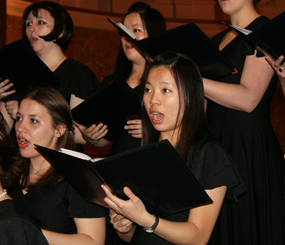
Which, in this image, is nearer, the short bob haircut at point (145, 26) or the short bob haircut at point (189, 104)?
the short bob haircut at point (189, 104)

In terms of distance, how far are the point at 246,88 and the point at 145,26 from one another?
101 cm

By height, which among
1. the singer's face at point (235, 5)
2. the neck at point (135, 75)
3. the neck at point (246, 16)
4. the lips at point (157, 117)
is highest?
the singer's face at point (235, 5)

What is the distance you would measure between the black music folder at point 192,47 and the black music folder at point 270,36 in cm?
16

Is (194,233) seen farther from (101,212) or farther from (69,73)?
(69,73)

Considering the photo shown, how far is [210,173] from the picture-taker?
1.90 metres

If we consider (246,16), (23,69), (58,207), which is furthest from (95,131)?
(246,16)

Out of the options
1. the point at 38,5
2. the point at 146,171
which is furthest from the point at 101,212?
the point at 38,5

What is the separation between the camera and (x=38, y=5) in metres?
3.30

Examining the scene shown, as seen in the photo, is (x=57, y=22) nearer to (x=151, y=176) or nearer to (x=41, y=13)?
(x=41, y=13)

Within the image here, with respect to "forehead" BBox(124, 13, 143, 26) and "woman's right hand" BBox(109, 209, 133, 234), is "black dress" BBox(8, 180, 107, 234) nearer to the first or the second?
"woman's right hand" BBox(109, 209, 133, 234)

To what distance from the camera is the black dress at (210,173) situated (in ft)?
6.16

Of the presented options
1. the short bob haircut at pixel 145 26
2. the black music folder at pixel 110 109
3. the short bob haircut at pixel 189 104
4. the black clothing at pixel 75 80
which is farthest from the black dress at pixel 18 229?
the short bob haircut at pixel 145 26

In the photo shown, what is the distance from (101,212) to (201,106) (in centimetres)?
71

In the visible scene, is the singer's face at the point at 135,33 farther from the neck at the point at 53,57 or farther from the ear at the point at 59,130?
the ear at the point at 59,130
